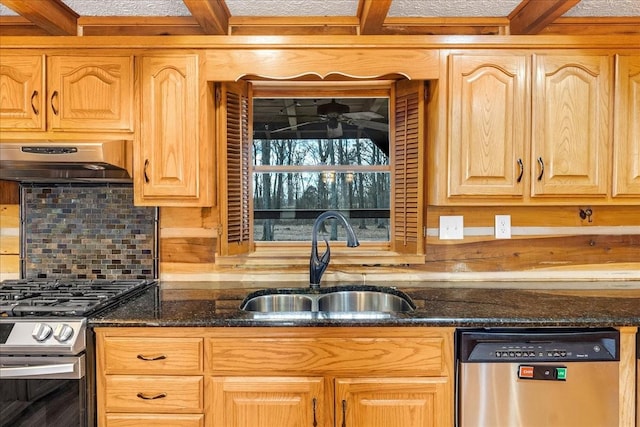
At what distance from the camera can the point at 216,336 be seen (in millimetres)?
1549

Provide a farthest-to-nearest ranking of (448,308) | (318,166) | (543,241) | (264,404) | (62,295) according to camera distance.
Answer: (318,166) → (543,241) → (62,295) → (448,308) → (264,404)

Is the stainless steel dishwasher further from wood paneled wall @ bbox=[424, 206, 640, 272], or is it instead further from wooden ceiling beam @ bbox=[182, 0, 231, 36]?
wooden ceiling beam @ bbox=[182, 0, 231, 36]

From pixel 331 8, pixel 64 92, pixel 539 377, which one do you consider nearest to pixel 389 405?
pixel 539 377

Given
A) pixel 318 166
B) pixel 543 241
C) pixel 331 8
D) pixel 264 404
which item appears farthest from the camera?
pixel 318 166

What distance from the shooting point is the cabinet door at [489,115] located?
6.23 feet

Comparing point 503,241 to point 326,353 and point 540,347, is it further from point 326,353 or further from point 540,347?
point 326,353

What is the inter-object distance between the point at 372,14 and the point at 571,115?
1.02 metres

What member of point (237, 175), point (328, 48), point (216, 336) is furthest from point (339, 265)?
point (328, 48)

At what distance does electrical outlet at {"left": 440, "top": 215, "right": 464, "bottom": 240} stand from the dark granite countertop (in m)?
0.27

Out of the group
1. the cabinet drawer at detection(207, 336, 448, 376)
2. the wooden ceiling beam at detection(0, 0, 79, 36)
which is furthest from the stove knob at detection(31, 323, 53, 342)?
the wooden ceiling beam at detection(0, 0, 79, 36)

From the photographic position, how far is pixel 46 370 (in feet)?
4.75

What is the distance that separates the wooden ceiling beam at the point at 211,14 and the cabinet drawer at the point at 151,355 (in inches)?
53.7

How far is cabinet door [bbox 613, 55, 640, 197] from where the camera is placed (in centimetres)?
189

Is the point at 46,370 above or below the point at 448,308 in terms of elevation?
below
